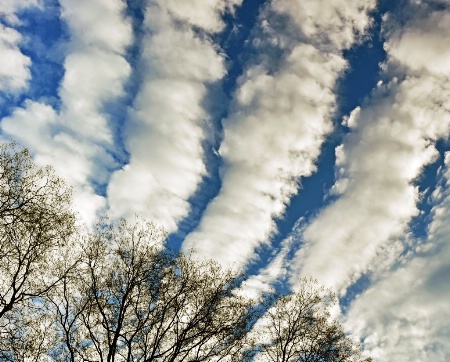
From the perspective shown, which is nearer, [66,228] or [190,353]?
[66,228]

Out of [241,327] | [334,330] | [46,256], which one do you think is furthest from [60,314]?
[334,330]

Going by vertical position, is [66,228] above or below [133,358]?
above

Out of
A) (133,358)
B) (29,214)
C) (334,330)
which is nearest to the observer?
(29,214)

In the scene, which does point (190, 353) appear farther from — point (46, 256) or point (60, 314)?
point (46, 256)

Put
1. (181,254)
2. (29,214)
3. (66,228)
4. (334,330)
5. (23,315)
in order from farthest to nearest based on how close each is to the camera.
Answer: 1. (334,330)
2. (181,254)
3. (66,228)
4. (23,315)
5. (29,214)

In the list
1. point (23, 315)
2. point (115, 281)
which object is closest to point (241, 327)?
point (115, 281)

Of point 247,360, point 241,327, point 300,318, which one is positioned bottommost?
point 247,360

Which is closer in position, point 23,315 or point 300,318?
point 23,315

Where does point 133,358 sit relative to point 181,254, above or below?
below

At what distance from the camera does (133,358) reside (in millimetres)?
29094

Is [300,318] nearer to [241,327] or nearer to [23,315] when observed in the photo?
[241,327]

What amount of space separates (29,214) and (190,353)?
700 inches

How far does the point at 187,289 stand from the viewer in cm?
3092

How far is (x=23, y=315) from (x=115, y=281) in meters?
7.03
